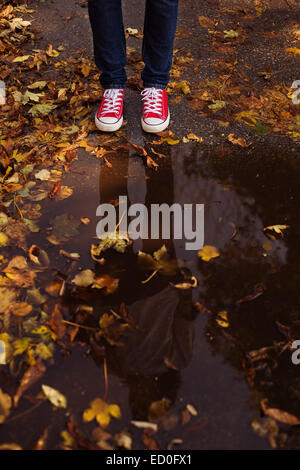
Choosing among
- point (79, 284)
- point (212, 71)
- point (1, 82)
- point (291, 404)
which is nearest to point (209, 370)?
point (291, 404)

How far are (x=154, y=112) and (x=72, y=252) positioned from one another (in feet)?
3.96

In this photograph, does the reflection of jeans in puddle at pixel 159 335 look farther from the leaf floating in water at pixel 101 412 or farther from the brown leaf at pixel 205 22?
the brown leaf at pixel 205 22

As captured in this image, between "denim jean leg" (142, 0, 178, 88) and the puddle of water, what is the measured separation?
611mm

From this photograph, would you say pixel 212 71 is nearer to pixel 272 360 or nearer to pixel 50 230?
pixel 50 230

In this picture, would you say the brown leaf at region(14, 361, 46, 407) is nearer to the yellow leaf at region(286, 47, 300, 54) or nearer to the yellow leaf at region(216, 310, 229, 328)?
Answer: the yellow leaf at region(216, 310, 229, 328)

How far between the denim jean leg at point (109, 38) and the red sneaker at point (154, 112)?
9.3 inches

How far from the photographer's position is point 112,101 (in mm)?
2664

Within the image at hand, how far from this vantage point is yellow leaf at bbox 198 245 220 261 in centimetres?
197

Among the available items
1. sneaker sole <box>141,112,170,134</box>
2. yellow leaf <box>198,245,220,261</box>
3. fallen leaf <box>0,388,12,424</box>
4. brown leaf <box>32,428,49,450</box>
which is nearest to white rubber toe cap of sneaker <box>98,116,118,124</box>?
sneaker sole <box>141,112,170,134</box>

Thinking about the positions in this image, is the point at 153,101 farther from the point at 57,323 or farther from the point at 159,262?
the point at 57,323

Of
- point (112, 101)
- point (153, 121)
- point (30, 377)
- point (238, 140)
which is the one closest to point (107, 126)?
point (112, 101)

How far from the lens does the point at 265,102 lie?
289 centimetres
